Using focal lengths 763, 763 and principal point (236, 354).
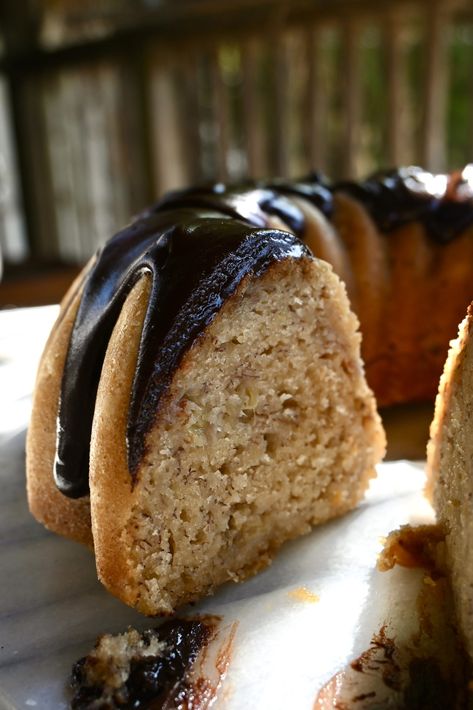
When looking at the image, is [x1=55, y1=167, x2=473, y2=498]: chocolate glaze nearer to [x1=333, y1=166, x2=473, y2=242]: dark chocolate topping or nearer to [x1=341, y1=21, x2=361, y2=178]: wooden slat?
[x1=333, y1=166, x2=473, y2=242]: dark chocolate topping

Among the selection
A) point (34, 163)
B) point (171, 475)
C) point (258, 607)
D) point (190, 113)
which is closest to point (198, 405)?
point (171, 475)

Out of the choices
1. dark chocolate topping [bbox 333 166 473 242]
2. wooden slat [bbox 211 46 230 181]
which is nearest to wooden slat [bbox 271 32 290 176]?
wooden slat [bbox 211 46 230 181]

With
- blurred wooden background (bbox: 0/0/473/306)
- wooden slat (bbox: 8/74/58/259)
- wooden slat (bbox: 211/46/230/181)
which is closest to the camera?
blurred wooden background (bbox: 0/0/473/306)

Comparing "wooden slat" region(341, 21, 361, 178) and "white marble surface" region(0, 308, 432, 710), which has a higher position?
"wooden slat" region(341, 21, 361, 178)

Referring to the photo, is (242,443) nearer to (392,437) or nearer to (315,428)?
(315,428)

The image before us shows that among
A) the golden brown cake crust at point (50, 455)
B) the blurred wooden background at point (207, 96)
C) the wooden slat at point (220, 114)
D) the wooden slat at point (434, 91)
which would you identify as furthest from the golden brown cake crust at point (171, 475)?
the wooden slat at point (220, 114)

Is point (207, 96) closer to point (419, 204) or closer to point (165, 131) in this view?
point (165, 131)
